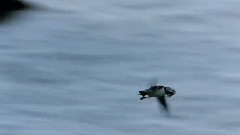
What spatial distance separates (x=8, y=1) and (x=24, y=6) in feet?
8.62

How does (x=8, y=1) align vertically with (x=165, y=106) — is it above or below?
above

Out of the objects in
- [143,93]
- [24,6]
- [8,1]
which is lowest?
[143,93]

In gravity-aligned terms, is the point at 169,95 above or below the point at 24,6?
below

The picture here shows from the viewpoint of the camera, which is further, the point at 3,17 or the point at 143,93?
the point at 3,17

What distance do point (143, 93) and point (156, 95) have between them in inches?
15.9

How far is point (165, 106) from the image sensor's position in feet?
58.0

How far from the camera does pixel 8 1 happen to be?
714 inches

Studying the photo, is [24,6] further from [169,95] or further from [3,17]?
[169,95]

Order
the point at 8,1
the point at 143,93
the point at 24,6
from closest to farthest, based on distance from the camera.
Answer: the point at 143,93, the point at 8,1, the point at 24,6

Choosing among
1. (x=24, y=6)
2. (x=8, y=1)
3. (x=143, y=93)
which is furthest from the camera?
(x=24, y=6)

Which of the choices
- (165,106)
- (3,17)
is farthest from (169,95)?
(3,17)

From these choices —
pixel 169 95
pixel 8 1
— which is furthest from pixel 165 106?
pixel 8 1

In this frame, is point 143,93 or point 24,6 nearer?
point 143,93

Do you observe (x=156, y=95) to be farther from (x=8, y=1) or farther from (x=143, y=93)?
(x=8, y=1)
